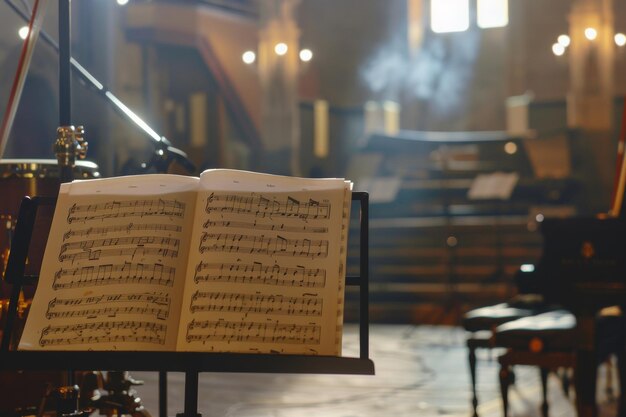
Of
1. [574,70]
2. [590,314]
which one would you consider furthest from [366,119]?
[590,314]

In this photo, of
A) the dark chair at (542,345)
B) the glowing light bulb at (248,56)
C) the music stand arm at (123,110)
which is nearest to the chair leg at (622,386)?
the dark chair at (542,345)

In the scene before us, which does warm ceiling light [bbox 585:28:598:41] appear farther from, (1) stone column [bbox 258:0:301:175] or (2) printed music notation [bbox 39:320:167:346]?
(2) printed music notation [bbox 39:320:167:346]

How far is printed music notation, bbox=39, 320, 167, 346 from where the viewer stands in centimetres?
195

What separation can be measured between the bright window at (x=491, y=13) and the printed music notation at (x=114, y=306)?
17.4 meters

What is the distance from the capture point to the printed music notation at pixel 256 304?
6.31 feet

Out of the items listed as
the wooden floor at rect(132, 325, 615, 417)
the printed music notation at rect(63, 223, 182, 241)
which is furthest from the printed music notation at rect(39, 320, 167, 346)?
the wooden floor at rect(132, 325, 615, 417)

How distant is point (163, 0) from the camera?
1529cm

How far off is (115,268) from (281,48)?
14.9 m

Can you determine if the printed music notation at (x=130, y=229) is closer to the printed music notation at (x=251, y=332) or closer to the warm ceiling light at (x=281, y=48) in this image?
the printed music notation at (x=251, y=332)

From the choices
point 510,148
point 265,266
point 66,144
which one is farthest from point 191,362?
point 510,148

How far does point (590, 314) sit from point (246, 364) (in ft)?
7.76

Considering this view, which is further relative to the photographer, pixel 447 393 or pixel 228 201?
pixel 447 393

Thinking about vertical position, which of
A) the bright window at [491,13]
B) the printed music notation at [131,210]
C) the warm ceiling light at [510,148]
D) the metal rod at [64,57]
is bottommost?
the printed music notation at [131,210]

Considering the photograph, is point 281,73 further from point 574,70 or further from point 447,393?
point 447,393
